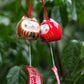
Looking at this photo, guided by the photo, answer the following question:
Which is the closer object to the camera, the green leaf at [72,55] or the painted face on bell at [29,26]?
the painted face on bell at [29,26]

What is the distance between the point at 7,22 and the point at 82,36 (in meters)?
0.43

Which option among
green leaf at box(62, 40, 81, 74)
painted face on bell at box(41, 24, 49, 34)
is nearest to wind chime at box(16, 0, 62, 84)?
painted face on bell at box(41, 24, 49, 34)

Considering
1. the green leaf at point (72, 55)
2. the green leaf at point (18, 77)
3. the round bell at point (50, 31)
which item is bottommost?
the green leaf at point (18, 77)

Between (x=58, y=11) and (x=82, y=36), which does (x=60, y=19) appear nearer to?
(x=58, y=11)

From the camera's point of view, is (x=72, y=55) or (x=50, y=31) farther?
(x=72, y=55)

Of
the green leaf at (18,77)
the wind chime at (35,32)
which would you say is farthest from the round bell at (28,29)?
the green leaf at (18,77)

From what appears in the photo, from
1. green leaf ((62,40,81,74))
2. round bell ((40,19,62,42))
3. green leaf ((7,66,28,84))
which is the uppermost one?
round bell ((40,19,62,42))

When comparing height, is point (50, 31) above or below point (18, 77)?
above

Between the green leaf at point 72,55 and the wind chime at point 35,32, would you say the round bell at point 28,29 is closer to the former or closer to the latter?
the wind chime at point 35,32

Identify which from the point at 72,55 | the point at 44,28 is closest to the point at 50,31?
the point at 44,28

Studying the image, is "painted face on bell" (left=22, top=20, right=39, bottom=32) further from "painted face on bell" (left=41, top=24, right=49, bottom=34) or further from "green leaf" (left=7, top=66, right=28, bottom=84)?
"green leaf" (left=7, top=66, right=28, bottom=84)

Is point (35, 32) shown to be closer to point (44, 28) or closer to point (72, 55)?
point (44, 28)

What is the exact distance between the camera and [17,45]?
824 millimetres

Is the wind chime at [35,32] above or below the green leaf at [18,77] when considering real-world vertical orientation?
above
